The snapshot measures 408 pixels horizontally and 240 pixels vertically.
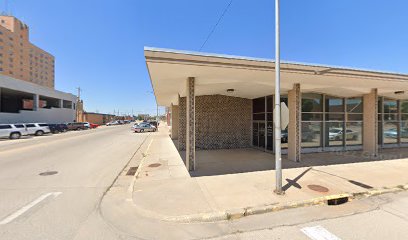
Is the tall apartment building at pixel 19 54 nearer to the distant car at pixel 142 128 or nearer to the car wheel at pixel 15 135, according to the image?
the car wheel at pixel 15 135

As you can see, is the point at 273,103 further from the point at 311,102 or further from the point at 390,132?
the point at 390,132

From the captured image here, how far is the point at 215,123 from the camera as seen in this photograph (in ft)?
45.3

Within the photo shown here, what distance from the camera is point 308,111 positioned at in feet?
40.3

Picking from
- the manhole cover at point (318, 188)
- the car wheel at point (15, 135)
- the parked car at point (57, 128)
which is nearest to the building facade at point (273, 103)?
the manhole cover at point (318, 188)

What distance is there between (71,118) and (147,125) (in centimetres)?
2977

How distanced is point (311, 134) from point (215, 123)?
19.5 feet

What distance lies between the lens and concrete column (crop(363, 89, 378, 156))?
462 inches

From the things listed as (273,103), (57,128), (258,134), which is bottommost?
(57,128)

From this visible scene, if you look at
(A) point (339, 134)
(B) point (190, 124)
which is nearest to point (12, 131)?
(B) point (190, 124)

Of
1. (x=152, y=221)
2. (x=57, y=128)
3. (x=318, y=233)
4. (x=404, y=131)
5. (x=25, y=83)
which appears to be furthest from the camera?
(x=25, y=83)

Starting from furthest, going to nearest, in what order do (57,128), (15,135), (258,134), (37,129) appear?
(57,128) < (37,129) < (15,135) < (258,134)

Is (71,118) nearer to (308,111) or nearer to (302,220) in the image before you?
(308,111)

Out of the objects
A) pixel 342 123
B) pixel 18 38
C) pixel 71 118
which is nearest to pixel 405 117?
pixel 342 123

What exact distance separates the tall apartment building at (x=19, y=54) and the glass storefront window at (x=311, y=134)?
10382cm
